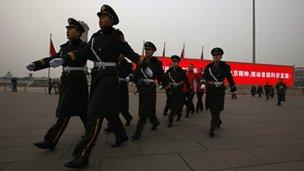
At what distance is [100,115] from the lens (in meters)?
4.12

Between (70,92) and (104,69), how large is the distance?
1.03 m

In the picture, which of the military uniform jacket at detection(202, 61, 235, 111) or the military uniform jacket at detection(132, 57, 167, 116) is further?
the military uniform jacket at detection(202, 61, 235, 111)

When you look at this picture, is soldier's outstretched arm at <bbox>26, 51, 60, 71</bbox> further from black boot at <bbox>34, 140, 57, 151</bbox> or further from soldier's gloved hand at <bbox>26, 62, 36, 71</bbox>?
black boot at <bbox>34, 140, 57, 151</bbox>

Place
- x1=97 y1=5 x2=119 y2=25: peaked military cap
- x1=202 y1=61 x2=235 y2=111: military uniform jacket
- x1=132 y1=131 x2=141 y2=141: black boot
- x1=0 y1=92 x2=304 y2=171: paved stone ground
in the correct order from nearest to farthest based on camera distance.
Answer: x1=0 y1=92 x2=304 y2=171: paved stone ground → x1=97 y1=5 x2=119 y2=25: peaked military cap → x1=132 y1=131 x2=141 y2=141: black boot → x1=202 y1=61 x2=235 y2=111: military uniform jacket

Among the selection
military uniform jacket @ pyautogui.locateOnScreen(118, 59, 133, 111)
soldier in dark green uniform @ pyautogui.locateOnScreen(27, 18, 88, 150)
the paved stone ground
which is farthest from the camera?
military uniform jacket @ pyautogui.locateOnScreen(118, 59, 133, 111)

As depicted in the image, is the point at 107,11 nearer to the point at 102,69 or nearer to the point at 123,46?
the point at 123,46

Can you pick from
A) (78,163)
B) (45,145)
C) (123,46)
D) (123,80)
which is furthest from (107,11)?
(123,80)

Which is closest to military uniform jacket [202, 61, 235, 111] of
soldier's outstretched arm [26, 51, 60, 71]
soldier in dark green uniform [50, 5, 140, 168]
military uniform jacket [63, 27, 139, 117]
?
soldier in dark green uniform [50, 5, 140, 168]

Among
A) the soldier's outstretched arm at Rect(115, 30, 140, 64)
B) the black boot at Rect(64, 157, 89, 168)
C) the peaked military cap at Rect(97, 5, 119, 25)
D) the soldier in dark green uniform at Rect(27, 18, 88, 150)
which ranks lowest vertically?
the black boot at Rect(64, 157, 89, 168)

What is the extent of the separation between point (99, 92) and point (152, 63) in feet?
7.86

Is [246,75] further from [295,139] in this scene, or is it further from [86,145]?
[86,145]

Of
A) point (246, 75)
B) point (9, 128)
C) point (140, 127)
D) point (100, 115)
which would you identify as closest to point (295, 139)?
point (140, 127)

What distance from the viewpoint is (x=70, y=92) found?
496 cm

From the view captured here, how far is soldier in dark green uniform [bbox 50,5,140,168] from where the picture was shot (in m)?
4.03
